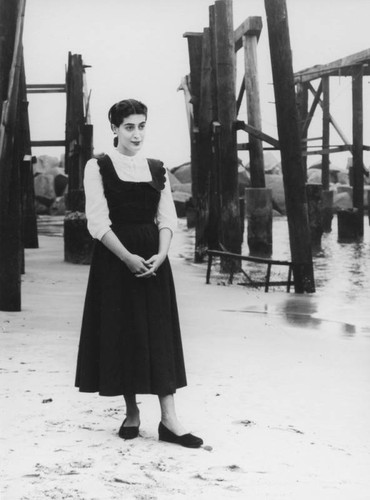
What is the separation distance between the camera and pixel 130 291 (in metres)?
4.34

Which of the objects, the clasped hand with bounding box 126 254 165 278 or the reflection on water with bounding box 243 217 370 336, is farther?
the reflection on water with bounding box 243 217 370 336

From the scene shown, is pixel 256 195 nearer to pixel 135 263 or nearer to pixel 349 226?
pixel 349 226

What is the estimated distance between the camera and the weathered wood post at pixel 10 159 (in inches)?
295

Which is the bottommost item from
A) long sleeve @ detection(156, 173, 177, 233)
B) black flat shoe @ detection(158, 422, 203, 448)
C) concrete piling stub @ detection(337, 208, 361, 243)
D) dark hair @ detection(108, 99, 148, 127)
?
black flat shoe @ detection(158, 422, 203, 448)

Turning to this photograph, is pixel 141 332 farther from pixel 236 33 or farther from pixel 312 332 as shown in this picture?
pixel 236 33

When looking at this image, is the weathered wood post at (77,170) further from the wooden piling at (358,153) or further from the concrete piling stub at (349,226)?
the wooden piling at (358,153)

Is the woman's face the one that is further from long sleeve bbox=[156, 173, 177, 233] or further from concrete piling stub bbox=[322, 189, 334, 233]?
concrete piling stub bbox=[322, 189, 334, 233]

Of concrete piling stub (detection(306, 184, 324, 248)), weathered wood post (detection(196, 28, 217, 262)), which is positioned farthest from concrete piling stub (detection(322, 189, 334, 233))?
weathered wood post (detection(196, 28, 217, 262))

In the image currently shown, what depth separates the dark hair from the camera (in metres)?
4.41

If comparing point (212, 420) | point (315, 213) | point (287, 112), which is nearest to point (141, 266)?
point (212, 420)

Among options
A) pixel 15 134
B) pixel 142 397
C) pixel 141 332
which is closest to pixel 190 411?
pixel 142 397

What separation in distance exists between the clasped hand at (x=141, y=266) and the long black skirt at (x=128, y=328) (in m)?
0.07

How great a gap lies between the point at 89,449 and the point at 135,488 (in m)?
0.52

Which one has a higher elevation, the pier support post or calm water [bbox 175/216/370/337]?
the pier support post
